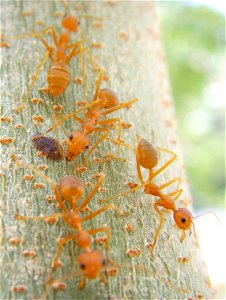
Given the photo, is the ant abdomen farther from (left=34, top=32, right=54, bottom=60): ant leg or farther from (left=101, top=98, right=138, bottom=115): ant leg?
(left=34, top=32, right=54, bottom=60): ant leg

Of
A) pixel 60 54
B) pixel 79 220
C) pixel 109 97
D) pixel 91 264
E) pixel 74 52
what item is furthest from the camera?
pixel 74 52

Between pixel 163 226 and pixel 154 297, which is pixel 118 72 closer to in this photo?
pixel 163 226

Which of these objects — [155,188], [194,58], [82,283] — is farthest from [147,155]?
[194,58]

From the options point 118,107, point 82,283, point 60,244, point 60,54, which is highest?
point 60,54

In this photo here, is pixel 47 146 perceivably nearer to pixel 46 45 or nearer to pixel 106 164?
pixel 106 164

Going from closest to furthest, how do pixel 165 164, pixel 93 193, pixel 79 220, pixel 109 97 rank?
pixel 79 220
pixel 93 193
pixel 109 97
pixel 165 164

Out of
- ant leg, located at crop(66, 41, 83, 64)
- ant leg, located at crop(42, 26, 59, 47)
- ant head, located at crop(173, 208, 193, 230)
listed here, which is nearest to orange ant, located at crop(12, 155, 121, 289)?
ant head, located at crop(173, 208, 193, 230)

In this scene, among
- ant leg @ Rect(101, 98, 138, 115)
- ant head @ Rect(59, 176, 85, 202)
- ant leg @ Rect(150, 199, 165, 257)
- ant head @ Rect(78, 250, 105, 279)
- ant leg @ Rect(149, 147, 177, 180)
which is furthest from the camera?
ant leg @ Rect(101, 98, 138, 115)

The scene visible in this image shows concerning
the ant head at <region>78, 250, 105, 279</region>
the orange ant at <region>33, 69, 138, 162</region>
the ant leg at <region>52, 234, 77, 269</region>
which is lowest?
the ant head at <region>78, 250, 105, 279</region>
